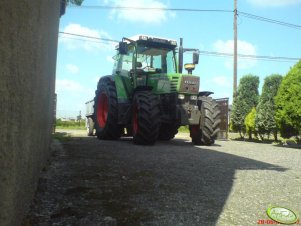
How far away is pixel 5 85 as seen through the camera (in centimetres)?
165

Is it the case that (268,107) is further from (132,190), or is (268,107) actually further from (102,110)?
(132,190)

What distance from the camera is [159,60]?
10.7 metres

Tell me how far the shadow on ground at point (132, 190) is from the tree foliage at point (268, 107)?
9.72 m

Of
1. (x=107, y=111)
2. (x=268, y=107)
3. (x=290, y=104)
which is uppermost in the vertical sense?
(x=268, y=107)

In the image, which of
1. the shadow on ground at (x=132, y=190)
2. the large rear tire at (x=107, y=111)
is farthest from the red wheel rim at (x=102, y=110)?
the shadow on ground at (x=132, y=190)

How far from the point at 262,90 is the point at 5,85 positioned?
1614cm

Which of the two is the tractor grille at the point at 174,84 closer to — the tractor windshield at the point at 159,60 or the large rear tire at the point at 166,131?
the tractor windshield at the point at 159,60

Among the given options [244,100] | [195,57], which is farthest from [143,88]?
[244,100]

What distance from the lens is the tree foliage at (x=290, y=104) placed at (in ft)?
42.2

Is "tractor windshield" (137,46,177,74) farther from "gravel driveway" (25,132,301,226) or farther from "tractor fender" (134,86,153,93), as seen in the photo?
"gravel driveway" (25,132,301,226)

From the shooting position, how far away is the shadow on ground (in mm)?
3324

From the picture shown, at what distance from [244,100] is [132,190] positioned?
51.5ft

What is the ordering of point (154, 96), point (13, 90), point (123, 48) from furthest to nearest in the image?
point (123, 48)
point (154, 96)
point (13, 90)

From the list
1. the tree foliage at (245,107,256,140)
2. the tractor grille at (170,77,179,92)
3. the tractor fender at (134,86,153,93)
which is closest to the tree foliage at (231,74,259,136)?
the tree foliage at (245,107,256,140)
